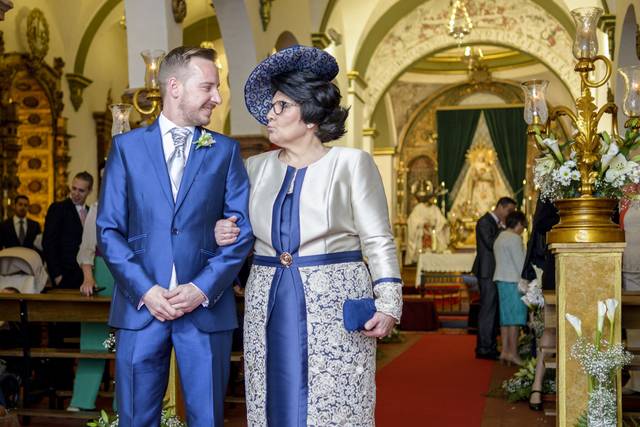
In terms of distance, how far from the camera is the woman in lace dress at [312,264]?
9.11 ft

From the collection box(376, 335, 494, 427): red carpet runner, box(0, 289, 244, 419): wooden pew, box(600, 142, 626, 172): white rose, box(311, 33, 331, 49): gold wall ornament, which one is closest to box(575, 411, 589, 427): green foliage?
box(600, 142, 626, 172): white rose

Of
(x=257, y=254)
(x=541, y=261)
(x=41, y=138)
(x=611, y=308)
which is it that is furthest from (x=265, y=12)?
(x=257, y=254)

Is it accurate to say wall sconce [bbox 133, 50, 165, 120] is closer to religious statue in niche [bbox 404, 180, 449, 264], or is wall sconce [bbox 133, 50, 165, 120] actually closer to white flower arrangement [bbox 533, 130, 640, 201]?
white flower arrangement [bbox 533, 130, 640, 201]

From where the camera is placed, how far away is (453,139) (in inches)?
878

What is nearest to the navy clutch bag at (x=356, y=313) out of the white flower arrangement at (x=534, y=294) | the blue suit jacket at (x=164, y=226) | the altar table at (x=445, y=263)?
the blue suit jacket at (x=164, y=226)

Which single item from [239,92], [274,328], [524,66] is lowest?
[274,328]

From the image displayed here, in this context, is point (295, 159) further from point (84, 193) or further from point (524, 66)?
point (524, 66)

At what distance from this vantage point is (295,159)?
2932 mm

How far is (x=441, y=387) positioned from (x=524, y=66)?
603 inches

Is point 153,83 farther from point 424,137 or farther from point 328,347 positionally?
point 424,137

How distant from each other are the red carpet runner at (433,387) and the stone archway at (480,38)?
651 centimetres

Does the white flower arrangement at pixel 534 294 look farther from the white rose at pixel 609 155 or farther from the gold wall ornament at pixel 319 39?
the gold wall ornament at pixel 319 39

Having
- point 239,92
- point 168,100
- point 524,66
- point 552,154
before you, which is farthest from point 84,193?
point 524,66

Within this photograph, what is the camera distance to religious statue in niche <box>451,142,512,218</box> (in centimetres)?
2177
